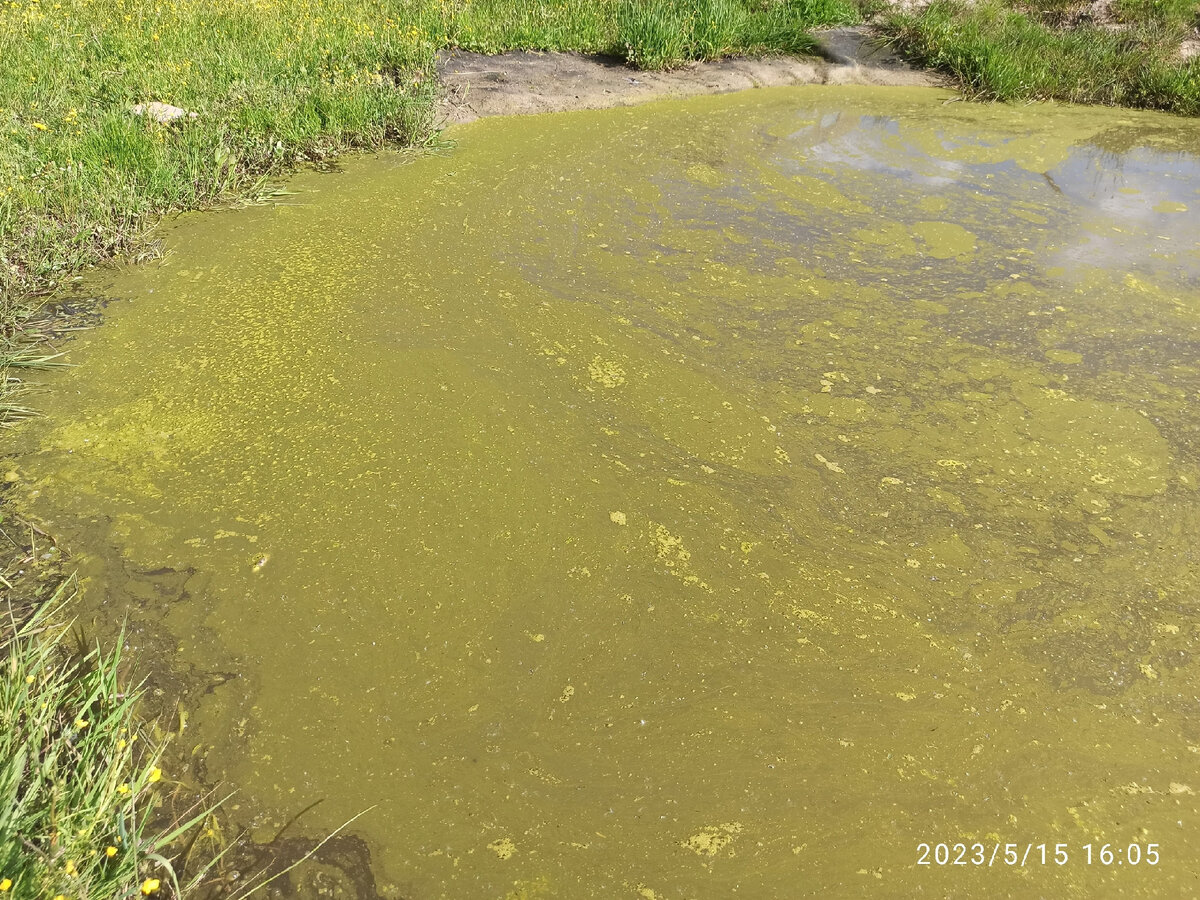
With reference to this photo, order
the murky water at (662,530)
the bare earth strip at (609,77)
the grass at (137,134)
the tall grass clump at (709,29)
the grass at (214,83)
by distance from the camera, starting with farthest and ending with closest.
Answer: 1. the tall grass clump at (709,29)
2. the bare earth strip at (609,77)
3. the grass at (214,83)
4. the murky water at (662,530)
5. the grass at (137,134)

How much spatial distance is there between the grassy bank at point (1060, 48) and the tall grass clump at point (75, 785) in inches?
251

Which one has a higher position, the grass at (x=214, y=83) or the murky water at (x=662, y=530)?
the grass at (x=214, y=83)

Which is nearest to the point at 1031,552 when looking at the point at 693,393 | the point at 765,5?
the point at 693,393

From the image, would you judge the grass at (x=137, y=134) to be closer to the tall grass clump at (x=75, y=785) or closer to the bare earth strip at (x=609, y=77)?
the tall grass clump at (x=75, y=785)

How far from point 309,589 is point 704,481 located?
1.12 metres

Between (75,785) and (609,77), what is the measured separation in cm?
532

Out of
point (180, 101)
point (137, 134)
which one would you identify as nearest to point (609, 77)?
point (180, 101)

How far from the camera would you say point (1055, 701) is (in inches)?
72.7

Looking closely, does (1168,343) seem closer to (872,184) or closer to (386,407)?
(872,184)

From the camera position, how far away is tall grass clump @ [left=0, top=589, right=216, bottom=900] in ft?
4.40

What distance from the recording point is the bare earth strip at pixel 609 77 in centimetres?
522

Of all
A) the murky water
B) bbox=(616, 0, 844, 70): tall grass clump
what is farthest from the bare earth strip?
the murky water

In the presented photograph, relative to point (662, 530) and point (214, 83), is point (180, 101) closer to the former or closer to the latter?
point (214, 83)

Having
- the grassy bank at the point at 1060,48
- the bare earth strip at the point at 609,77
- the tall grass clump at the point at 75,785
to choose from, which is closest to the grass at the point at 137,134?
the tall grass clump at the point at 75,785
